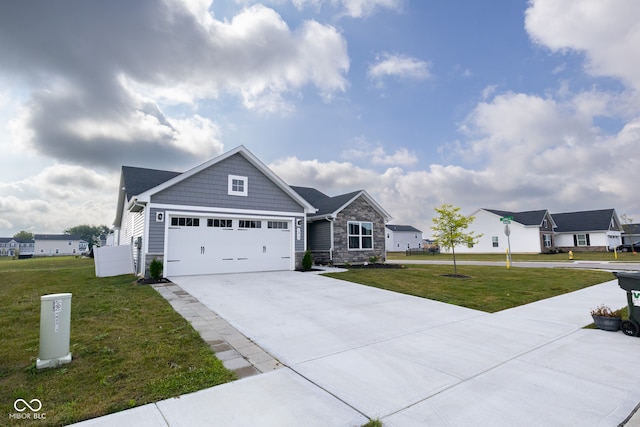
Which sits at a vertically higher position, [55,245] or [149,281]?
[55,245]

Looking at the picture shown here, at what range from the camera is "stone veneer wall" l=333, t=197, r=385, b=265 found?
18359 mm

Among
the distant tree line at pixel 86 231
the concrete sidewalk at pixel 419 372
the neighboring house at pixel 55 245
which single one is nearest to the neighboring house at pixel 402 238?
the concrete sidewalk at pixel 419 372

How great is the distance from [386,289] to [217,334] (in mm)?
6340

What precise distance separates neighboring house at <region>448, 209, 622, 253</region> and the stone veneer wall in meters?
25.3

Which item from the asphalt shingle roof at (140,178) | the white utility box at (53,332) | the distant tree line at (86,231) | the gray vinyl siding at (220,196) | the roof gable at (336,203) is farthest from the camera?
the distant tree line at (86,231)

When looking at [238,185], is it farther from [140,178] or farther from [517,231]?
[517,231]

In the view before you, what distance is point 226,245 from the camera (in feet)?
44.9

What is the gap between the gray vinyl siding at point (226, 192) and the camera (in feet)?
42.1

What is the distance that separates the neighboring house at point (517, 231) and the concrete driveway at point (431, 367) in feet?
109

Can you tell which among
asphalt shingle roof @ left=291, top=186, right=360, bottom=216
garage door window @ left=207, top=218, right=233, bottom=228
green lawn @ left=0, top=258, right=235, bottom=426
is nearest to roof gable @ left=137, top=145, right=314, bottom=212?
garage door window @ left=207, top=218, right=233, bottom=228

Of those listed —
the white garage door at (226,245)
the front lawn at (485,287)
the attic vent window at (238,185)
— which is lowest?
the front lawn at (485,287)

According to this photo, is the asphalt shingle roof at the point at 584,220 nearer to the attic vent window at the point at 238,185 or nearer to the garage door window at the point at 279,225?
the garage door window at the point at 279,225

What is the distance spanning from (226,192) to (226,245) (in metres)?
2.39

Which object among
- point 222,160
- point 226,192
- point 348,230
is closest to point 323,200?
point 348,230
